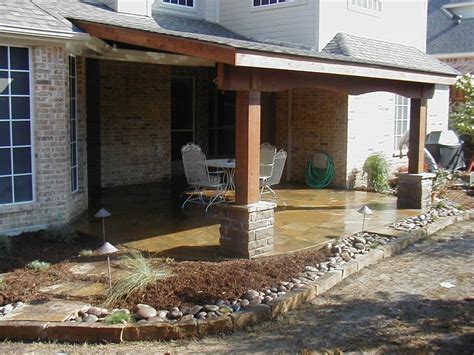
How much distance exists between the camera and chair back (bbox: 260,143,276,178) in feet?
32.1

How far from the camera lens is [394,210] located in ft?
33.3

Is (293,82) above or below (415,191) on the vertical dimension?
above

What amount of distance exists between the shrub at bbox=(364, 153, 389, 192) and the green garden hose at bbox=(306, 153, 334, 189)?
949mm

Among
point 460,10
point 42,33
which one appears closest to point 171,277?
point 42,33

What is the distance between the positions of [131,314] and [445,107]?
14193 millimetres

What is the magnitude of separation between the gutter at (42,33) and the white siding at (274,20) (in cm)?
573

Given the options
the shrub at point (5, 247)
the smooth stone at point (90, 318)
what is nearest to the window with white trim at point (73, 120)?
the shrub at point (5, 247)

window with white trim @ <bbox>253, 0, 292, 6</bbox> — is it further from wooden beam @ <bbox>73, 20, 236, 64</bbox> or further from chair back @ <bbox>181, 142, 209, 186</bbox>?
wooden beam @ <bbox>73, 20, 236, 64</bbox>

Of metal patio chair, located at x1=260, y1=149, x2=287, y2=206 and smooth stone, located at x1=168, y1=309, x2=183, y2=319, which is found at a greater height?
metal patio chair, located at x1=260, y1=149, x2=287, y2=206

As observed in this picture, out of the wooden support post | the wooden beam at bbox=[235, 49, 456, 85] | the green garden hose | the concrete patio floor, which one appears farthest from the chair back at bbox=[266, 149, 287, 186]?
the green garden hose

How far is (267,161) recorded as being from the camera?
10398 mm

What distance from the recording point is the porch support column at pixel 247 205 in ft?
21.6

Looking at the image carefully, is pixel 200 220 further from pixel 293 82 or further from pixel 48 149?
pixel 293 82

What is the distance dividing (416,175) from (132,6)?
630 cm
